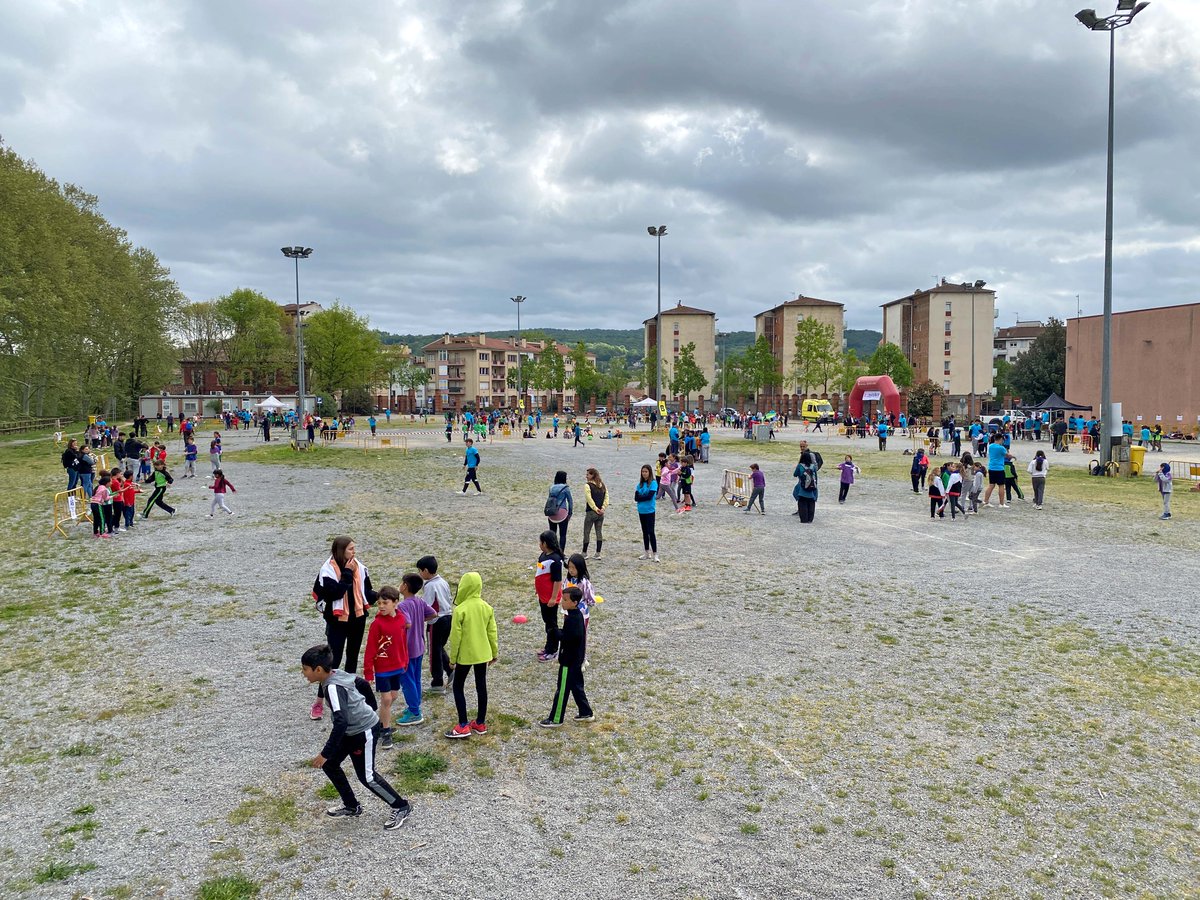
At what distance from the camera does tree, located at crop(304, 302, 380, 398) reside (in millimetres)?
88125

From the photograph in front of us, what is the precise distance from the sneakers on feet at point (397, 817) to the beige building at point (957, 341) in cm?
10360

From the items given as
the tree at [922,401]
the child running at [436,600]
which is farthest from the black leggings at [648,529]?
the tree at [922,401]

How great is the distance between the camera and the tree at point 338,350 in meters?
88.1

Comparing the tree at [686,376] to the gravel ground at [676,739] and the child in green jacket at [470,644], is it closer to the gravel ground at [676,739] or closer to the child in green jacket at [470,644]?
the gravel ground at [676,739]

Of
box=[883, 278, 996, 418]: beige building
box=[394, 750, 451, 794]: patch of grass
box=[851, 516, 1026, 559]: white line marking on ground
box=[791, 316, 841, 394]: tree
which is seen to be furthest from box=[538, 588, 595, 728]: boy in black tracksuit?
box=[883, 278, 996, 418]: beige building

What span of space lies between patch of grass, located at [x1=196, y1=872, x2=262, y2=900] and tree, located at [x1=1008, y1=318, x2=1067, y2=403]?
84693 mm

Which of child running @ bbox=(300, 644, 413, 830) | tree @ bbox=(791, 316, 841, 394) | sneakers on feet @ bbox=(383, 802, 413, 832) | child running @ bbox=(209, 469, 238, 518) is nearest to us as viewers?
child running @ bbox=(300, 644, 413, 830)

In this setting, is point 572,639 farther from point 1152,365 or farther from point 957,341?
point 957,341

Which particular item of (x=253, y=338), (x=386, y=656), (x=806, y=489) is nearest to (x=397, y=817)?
(x=386, y=656)

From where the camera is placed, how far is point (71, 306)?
149 ft

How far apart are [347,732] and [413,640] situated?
170 centimetres

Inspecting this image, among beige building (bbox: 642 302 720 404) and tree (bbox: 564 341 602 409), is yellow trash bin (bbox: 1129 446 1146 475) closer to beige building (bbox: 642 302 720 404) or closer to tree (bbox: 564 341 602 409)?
tree (bbox: 564 341 602 409)

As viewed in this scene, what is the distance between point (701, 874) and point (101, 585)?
11.3 metres

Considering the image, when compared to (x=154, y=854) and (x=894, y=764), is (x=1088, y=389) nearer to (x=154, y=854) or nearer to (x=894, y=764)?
(x=894, y=764)
